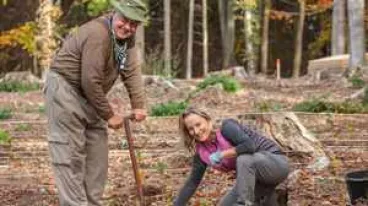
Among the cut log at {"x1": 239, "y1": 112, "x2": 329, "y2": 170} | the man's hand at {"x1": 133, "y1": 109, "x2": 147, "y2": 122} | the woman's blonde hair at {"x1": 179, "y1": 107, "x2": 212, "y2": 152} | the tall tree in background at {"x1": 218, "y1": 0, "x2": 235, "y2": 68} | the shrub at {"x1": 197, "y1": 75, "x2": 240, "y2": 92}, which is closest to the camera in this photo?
the woman's blonde hair at {"x1": 179, "y1": 107, "x2": 212, "y2": 152}

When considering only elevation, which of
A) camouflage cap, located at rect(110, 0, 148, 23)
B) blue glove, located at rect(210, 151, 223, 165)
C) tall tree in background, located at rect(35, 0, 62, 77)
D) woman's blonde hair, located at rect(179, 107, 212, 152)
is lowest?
blue glove, located at rect(210, 151, 223, 165)

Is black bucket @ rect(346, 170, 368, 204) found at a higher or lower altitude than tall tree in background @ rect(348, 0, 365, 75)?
lower

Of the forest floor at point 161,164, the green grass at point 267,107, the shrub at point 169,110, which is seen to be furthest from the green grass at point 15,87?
the shrub at point 169,110

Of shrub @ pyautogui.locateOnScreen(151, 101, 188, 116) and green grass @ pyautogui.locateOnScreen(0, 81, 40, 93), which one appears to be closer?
shrub @ pyautogui.locateOnScreen(151, 101, 188, 116)

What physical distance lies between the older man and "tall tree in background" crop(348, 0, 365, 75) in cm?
1343

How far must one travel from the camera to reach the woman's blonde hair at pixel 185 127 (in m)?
4.72

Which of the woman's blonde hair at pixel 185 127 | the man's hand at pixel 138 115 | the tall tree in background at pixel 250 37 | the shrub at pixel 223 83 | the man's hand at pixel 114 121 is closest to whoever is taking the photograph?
the woman's blonde hair at pixel 185 127

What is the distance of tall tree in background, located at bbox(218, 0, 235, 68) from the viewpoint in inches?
1350

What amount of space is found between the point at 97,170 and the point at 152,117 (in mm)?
6567

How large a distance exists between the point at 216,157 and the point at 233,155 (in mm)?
103

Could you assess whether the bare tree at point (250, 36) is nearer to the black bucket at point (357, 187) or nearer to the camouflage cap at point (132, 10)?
the black bucket at point (357, 187)

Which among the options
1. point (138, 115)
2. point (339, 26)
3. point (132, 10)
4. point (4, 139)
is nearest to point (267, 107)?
point (4, 139)

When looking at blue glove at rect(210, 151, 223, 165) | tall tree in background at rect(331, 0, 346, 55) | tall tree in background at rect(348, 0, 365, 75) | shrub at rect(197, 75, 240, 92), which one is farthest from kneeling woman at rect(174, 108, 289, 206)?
tall tree in background at rect(331, 0, 346, 55)

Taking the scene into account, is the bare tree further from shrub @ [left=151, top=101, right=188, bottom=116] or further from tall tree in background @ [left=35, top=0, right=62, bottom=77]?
shrub @ [left=151, top=101, right=188, bottom=116]
